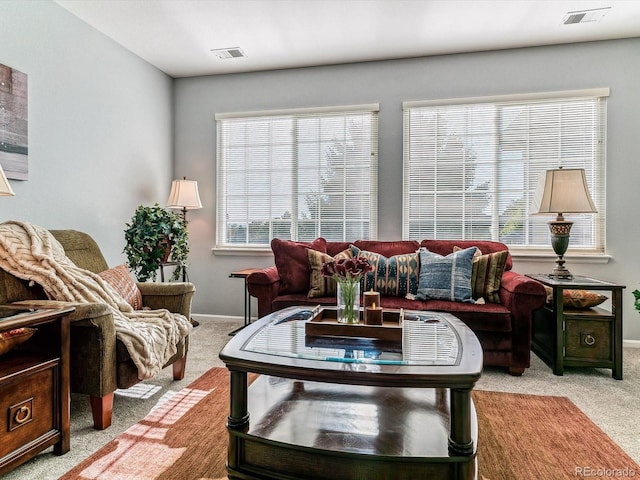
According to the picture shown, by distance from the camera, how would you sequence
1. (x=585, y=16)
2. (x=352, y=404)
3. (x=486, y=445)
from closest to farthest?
(x=352, y=404) < (x=486, y=445) < (x=585, y=16)

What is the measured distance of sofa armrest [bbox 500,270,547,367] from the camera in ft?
8.83

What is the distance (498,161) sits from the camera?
3771 millimetres

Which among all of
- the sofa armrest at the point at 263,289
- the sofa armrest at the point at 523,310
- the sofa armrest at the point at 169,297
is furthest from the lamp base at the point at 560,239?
the sofa armrest at the point at 169,297

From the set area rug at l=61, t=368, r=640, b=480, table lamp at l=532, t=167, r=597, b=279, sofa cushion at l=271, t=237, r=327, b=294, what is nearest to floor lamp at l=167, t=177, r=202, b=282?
sofa cushion at l=271, t=237, r=327, b=294

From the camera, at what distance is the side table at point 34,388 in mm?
1555

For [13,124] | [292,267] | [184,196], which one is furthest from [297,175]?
[13,124]

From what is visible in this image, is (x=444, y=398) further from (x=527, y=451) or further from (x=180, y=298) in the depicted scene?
(x=180, y=298)

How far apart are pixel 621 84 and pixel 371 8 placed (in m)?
2.37

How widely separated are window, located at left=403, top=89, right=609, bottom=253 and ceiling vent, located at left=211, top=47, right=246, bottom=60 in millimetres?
1684

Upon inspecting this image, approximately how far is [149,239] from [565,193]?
11.3 ft

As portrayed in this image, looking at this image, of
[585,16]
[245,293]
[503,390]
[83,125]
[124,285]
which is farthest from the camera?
[245,293]

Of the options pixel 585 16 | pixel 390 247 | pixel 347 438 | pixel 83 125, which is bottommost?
pixel 347 438

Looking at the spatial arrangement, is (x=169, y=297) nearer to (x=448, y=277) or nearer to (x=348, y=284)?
(x=348, y=284)

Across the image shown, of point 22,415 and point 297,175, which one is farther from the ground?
point 297,175
